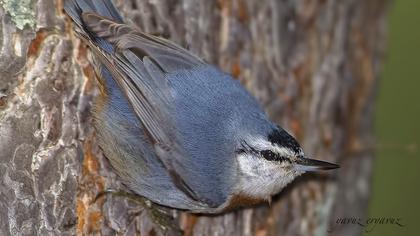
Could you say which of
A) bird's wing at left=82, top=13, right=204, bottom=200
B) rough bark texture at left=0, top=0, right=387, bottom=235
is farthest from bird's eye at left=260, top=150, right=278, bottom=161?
rough bark texture at left=0, top=0, right=387, bottom=235

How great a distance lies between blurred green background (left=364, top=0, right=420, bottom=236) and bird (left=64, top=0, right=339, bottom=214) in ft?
8.18

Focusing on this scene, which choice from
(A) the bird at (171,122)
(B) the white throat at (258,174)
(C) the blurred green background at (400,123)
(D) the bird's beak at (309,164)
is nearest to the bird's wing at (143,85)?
(A) the bird at (171,122)

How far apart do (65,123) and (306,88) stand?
5.05 ft

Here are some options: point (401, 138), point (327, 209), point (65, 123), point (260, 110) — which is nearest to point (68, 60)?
point (65, 123)

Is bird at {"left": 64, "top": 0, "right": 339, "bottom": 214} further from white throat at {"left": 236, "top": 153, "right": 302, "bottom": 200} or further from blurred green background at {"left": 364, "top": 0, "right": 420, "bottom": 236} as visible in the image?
blurred green background at {"left": 364, "top": 0, "right": 420, "bottom": 236}

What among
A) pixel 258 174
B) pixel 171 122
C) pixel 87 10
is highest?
pixel 87 10

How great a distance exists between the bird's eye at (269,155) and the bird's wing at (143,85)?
1.24 ft

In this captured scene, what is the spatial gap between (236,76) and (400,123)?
2.53 metres

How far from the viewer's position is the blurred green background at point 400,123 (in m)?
5.93

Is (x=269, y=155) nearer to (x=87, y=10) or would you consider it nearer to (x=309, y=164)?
(x=309, y=164)

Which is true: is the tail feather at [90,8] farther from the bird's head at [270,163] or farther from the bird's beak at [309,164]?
the bird's beak at [309,164]

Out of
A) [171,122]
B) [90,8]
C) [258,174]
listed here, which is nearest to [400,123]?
[258,174]

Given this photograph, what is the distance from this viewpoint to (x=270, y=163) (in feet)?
11.8

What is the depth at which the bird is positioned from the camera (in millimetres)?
3500
